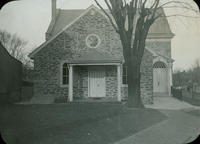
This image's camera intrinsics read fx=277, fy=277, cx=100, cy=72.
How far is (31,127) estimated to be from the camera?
4156mm

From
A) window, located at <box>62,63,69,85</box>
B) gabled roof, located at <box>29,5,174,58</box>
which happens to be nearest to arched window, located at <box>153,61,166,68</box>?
gabled roof, located at <box>29,5,174,58</box>

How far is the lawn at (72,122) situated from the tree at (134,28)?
0.33 m

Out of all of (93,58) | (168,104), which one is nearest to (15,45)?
(93,58)

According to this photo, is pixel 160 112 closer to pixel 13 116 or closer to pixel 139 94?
pixel 139 94

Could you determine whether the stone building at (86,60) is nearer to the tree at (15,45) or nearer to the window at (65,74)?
the window at (65,74)

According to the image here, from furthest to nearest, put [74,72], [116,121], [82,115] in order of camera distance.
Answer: [74,72] → [82,115] → [116,121]

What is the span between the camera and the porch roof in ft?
16.7

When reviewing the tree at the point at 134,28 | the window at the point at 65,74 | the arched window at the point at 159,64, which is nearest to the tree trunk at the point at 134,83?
the tree at the point at 134,28

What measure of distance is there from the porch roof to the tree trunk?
414 millimetres

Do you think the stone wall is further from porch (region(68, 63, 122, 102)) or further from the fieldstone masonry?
porch (region(68, 63, 122, 102))

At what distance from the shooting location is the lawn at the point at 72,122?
407cm

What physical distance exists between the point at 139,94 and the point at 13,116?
2017 mm

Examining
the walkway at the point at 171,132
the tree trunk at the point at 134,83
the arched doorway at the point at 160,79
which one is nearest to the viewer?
the walkway at the point at 171,132

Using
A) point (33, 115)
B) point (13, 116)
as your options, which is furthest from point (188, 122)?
point (13, 116)
